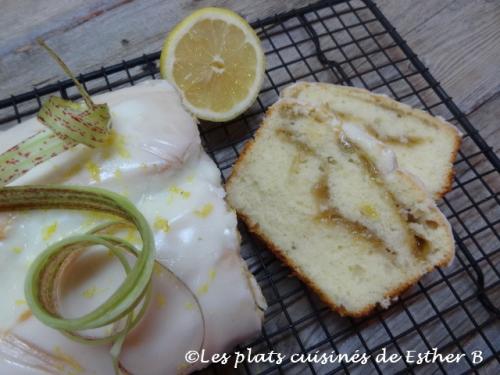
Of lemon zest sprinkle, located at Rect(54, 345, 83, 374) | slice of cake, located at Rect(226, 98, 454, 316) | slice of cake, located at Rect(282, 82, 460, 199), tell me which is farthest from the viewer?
slice of cake, located at Rect(282, 82, 460, 199)

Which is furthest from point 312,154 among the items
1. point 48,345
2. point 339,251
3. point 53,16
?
point 53,16

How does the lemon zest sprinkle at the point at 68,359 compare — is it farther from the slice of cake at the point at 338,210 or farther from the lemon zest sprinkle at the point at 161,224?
the slice of cake at the point at 338,210

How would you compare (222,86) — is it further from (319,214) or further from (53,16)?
(53,16)

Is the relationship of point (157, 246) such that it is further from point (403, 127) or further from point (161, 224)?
point (403, 127)

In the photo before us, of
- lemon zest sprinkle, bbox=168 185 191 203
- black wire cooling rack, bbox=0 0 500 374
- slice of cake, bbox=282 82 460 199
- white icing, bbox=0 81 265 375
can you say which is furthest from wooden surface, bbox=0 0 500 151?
lemon zest sprinkle, bbox=168 185 191 203

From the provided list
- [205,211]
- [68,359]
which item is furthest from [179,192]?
[68,359]

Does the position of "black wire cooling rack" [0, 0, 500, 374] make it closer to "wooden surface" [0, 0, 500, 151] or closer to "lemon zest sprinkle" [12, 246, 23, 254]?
"wooden surface" [0, 0, 500, 151]
